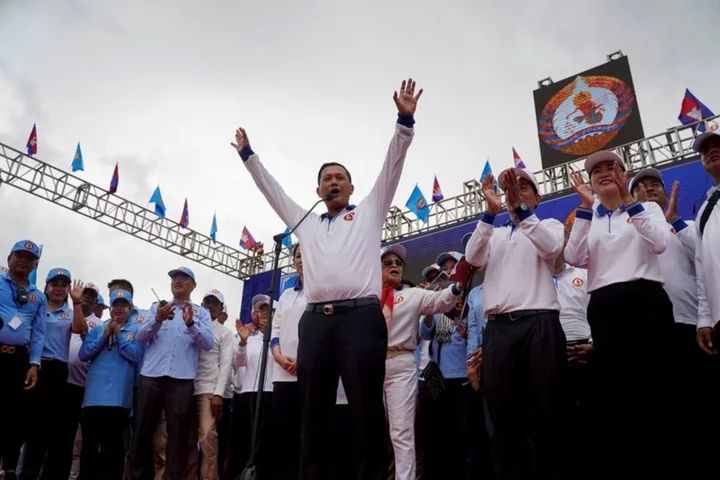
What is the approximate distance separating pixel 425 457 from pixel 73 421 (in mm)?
3345

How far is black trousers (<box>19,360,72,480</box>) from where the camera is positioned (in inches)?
179

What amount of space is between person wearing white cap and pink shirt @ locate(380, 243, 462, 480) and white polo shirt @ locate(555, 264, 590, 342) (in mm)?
897

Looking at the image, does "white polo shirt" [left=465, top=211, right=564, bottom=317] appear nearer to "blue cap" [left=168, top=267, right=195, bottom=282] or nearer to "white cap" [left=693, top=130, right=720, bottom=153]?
"white cap" [left=693, top=130, right=720, bottom=153]

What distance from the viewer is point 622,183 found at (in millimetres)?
2959

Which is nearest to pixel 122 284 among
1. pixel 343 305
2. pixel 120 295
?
pixel 120 295

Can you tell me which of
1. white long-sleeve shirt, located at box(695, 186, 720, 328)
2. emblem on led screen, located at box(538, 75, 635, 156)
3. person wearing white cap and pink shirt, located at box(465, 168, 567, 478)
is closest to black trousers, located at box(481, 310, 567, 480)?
person wearing white cap and pink shirt, located at box(465, 168, 567, 478)

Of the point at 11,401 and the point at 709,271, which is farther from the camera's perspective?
the point at 11,401

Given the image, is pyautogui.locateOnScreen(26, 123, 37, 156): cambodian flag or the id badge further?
pyautogui.locateOnScreen(26, 123, 37, 156): cambodian flag

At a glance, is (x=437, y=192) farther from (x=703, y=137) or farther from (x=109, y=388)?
(x=703, y=137)

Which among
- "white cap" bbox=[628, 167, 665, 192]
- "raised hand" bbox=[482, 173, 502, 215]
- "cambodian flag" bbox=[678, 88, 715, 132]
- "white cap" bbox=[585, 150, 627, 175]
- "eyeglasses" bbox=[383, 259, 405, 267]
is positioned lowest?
"raised hand" bbox=[482, 173, 502, 215]

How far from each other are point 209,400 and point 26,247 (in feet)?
7.15

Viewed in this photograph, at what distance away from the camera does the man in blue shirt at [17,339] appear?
13.5ft

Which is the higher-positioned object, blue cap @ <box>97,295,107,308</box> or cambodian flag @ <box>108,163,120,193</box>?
cambodian flag @ <box>108,163,120,193</box>

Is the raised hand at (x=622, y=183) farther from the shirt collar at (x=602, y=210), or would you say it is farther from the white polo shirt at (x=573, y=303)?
the white polo shirt at (x=573, y=303)
